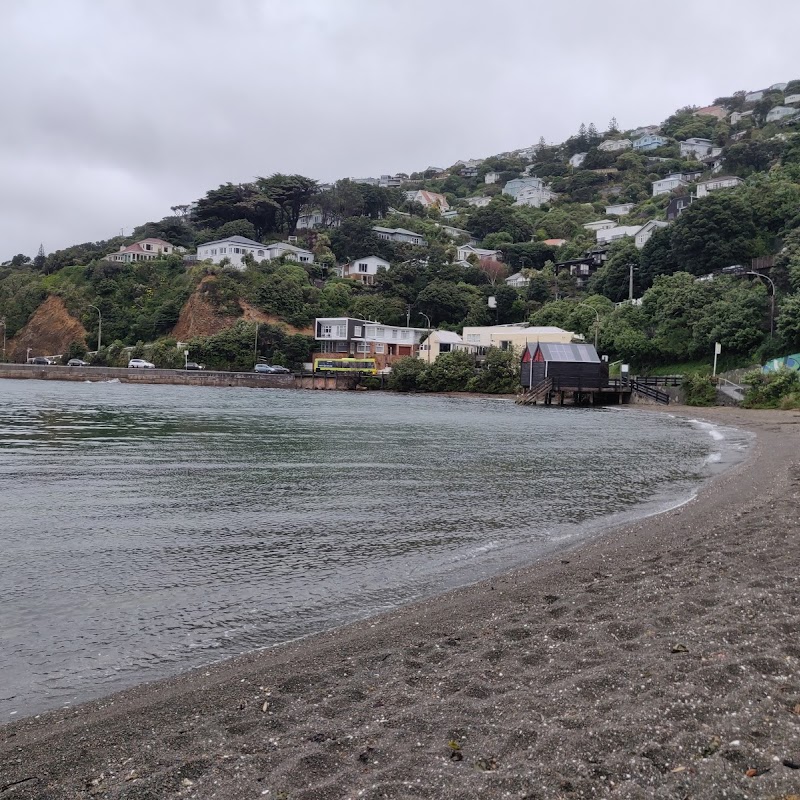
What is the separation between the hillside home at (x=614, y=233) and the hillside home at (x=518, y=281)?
1486 centimetres

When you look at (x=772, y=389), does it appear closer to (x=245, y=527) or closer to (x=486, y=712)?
(x=245, y=527)

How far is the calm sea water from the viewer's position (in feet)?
23.0

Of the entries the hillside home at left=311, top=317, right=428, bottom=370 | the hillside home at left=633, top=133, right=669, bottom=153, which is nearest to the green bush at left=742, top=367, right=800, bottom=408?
the hillside home at left=311, top=317, right=428, bottom=370

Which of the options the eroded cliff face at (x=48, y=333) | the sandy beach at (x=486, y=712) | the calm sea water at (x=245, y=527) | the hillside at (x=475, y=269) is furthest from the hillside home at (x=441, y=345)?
the sandy beach at (x=486, y=712)

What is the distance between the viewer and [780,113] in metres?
172

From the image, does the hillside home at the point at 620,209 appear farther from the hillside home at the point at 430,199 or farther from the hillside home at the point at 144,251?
the hillside home at the point at 144,251

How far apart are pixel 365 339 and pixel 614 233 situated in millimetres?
50918

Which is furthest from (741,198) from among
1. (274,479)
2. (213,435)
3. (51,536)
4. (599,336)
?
(51,536)

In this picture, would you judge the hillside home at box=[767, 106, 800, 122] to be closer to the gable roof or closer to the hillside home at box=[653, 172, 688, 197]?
the hillside home at box=[653, 172, 688, 197]

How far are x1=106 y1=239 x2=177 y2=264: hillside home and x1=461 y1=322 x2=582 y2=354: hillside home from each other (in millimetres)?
65916

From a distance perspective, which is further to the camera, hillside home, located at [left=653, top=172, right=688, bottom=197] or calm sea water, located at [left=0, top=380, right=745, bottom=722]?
hillside home, located at [left=653, top=172, right=688, bottom=197]

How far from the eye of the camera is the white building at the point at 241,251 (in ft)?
372

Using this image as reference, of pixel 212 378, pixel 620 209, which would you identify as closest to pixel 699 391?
pixel 212 378

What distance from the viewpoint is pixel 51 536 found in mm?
11023
